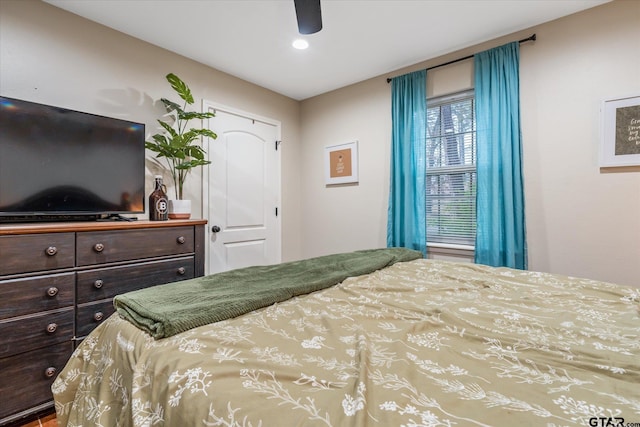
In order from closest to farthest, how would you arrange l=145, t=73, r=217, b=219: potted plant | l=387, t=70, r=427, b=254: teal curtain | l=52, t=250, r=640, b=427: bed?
l=52, t=250, r=640, b=427: bed, l=145, t=73, r=217, b=219: potted plant, l=387, t=70, r=427, b=254: teal curtain

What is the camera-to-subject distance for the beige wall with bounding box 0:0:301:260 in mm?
1968

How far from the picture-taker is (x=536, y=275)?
62.4 inches

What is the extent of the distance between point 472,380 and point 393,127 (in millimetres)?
2755

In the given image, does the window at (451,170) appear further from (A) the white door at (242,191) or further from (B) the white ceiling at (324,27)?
(A) the white door at (242,191)

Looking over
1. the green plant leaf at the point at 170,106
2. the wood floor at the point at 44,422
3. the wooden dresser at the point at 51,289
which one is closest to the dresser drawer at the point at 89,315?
the wooden dresser at the point at 51,289

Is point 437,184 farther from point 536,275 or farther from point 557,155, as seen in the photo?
point 536,275

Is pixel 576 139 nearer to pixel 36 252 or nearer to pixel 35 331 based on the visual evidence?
pixel 36 252

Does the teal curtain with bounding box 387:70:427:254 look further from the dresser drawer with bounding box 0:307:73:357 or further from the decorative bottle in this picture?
the dresser drawer with bounding box 0:307:73:357

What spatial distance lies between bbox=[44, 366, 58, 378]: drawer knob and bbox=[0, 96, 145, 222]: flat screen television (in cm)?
88

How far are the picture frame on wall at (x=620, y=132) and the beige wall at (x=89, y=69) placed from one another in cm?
317

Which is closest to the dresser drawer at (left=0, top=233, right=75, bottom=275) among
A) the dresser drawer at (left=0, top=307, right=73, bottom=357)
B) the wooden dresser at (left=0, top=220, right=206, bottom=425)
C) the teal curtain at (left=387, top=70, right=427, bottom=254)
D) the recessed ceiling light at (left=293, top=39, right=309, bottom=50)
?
the wooden dresser at (left=0, top=220, right=206, bottom=425)

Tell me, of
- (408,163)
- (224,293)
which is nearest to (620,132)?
(408,163)

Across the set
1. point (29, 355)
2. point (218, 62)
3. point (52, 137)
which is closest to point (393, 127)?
point (218, 62)

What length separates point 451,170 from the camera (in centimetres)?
287
